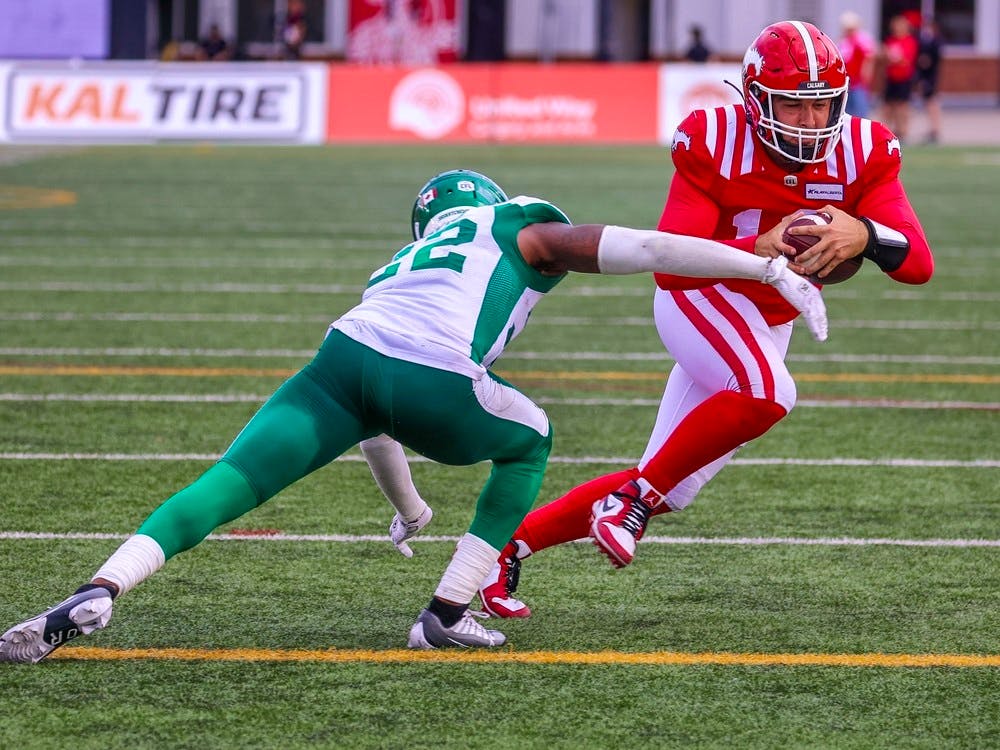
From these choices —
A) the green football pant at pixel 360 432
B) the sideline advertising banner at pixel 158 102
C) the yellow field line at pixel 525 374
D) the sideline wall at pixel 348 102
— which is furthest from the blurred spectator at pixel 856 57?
the green football pant at pixel 360 432

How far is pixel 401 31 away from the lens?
36.6 m

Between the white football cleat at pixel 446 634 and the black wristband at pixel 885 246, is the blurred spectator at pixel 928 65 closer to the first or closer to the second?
the black wristband at pixel 885 246

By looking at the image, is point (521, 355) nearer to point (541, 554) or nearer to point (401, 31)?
point (541, 554)

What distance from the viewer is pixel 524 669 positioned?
4.11 meters

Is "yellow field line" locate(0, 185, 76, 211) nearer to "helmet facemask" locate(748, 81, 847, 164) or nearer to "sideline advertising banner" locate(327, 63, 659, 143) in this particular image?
"sideline advertising banner" locate(327, 63, 659, 143)

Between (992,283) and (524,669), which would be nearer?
(524,669)

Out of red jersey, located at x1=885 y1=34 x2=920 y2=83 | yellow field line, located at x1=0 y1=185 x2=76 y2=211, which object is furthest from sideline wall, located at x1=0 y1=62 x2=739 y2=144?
yellow field line, located at x1=0 y1=185 x2=76 y2=211

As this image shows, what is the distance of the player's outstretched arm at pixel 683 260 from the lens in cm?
402

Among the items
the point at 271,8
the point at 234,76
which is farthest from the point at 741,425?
the point at 271,8

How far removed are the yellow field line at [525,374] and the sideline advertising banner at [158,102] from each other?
13.8m

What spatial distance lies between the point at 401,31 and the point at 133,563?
3366cm

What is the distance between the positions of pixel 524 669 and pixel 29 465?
2958 mm

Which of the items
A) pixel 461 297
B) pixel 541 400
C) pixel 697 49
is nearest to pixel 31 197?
pixel 541 400

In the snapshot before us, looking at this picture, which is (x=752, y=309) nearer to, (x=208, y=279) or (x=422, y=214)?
(x=422, y=214)
